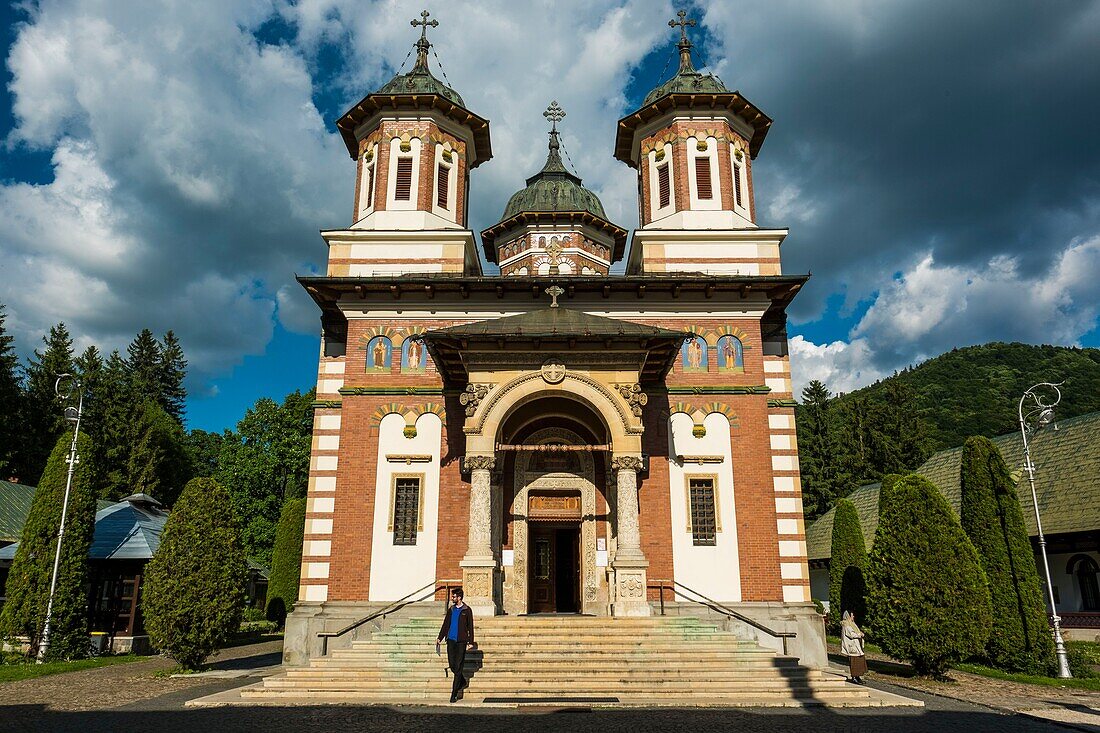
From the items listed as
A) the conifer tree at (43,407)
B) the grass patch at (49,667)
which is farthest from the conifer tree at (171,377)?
the grass patch at (49,667)

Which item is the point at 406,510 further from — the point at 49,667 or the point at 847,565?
the point at 847,565

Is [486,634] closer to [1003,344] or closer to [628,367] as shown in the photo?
[628,367]

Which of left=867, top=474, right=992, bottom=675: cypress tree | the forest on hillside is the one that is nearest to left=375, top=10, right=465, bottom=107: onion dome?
left=867, top=474, right=992, bottom=675: cypress tree

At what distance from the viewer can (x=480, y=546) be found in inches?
651

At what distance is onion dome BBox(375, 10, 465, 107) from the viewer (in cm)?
2444

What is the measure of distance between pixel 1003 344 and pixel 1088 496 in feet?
219

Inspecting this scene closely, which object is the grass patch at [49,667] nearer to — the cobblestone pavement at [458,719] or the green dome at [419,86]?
the cobblestone pavement at [458,719]

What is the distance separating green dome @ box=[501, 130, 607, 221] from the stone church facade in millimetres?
9041

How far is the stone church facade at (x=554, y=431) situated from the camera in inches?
698

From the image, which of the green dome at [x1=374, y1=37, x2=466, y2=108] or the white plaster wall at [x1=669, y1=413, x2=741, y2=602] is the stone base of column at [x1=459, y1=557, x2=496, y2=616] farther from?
the green dome at [x1=374, y1=37, x2=466, y2=108]

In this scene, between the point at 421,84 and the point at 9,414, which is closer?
the point at 421,84

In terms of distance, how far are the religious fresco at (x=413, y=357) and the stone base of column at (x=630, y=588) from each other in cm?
803

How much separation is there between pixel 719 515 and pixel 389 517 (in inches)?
348

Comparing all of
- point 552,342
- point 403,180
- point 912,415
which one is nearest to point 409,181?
point 403,180
